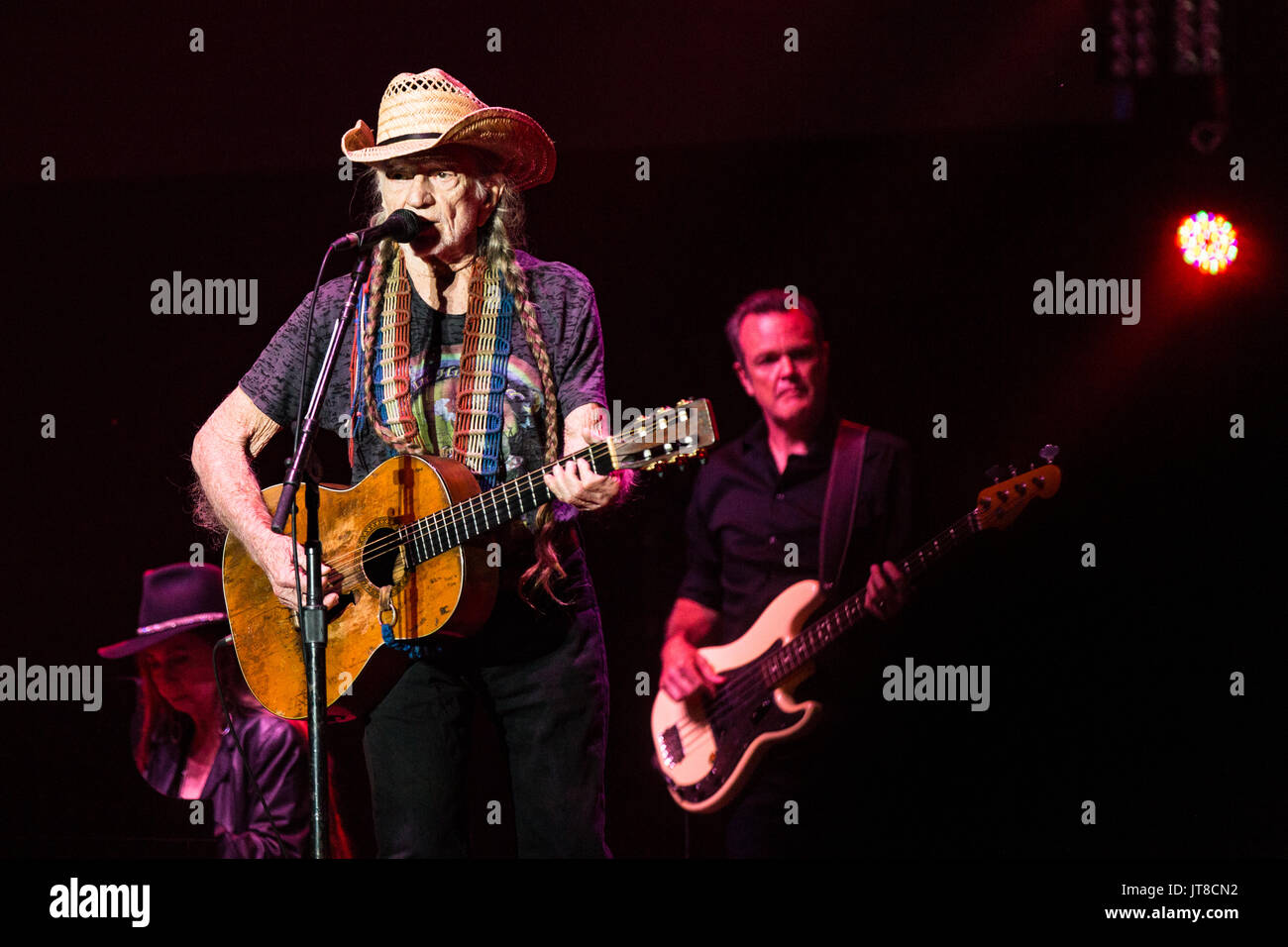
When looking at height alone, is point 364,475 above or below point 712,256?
below

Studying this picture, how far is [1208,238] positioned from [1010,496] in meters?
1.00

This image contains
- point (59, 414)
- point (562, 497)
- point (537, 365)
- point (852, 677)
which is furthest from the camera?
point (59, 414)

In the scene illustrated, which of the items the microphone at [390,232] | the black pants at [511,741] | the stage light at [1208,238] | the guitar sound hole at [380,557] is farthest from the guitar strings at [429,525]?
the stage light at [1208,238]

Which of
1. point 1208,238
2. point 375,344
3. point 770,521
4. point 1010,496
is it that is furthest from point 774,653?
point 1208,238

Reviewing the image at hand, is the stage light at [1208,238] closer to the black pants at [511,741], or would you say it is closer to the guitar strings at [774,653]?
the guitar strings at [774,653]

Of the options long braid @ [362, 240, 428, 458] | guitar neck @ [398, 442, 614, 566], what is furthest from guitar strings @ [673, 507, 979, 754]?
long braid @ [362, 240, 428, 458]

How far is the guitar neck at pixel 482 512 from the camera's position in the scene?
2801 millimetres

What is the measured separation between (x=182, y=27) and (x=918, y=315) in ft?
8.22

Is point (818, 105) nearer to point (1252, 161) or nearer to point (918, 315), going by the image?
point (918, 315)

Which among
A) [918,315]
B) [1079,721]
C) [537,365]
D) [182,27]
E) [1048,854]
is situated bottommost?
[1048,854]

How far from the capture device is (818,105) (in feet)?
13.2

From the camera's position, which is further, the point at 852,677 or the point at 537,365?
the point at 852,677

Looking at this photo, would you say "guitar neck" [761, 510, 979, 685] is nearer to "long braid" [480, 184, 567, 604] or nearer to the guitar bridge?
the guitar bridge
